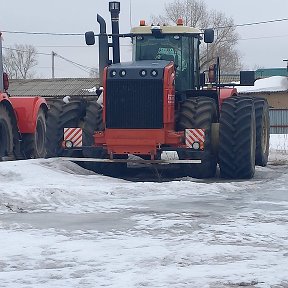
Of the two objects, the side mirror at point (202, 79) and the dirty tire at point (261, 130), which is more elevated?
the side mirror at point (202, 79)

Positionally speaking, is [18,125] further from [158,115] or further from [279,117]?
[279,117]

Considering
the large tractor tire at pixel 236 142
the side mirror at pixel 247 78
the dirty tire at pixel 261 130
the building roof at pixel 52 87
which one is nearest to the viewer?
the large tractor tire at pixel 236 142

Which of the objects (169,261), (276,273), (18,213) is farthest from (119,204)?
(276,273)

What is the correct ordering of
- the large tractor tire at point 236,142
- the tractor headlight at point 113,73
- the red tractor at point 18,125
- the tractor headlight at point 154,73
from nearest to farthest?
the tractor headlight at point 154,73, the tractor headlight at point 113,73, the large tractor tire at point 236,142, the red tractor at point 18,125

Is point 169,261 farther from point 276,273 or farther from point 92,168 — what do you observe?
point 92,168

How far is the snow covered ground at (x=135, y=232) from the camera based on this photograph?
6.61m

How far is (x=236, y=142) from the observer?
1439cm

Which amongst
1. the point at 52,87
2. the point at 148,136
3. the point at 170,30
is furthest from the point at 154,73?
the point at 52,87

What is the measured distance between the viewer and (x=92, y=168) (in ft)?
49.8

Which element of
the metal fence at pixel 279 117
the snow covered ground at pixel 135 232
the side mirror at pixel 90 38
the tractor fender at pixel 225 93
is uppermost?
the side mirror at pixel 90 38

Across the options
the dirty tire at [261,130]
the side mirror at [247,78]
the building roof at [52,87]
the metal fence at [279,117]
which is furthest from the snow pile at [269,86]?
the side mirror at [247,78]

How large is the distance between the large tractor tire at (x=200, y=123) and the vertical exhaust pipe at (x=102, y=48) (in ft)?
6.48

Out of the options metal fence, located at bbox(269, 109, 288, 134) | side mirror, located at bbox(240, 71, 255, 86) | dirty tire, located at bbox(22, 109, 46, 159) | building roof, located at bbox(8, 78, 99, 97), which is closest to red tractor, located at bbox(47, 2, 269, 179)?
side mirror, located at bbox(240, 71, 255, 86)

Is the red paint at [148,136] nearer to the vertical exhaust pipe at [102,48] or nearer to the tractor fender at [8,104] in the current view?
the vertical exhaust pipe at [102,48]
